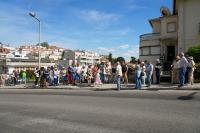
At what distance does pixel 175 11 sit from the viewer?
39.1 metres

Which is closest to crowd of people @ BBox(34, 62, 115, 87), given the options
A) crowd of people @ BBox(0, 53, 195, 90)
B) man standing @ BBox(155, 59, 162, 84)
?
crowd of people @ BBox(0, 53, 195, 90)

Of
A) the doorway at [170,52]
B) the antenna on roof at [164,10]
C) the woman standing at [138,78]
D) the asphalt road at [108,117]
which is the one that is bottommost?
the asphalt road at [108,117]

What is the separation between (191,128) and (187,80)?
12.0 metres

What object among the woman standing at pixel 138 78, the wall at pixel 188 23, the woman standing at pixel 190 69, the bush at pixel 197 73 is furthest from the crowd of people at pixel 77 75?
the wall at pixel 188 23

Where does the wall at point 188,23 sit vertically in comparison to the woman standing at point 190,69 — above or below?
above

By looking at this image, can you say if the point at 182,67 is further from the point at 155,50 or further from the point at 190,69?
the point at 155,50

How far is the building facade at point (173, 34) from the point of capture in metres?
32.7

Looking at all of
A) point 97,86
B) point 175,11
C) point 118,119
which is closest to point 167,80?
point 97,86

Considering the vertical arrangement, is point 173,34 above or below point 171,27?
below

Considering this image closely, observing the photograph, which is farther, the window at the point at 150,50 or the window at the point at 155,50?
the window at the point at 150,50

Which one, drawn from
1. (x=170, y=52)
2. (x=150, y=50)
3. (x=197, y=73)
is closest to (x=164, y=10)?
(x=150, y=50)

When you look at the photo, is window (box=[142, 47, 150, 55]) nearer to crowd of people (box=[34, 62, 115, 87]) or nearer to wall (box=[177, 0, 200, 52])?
wall (box=[177, 0, 200, 52])

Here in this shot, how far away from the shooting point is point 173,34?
36000 millimetres

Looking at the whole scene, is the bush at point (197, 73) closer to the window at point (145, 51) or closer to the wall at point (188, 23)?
the wall at point (188, 23)
